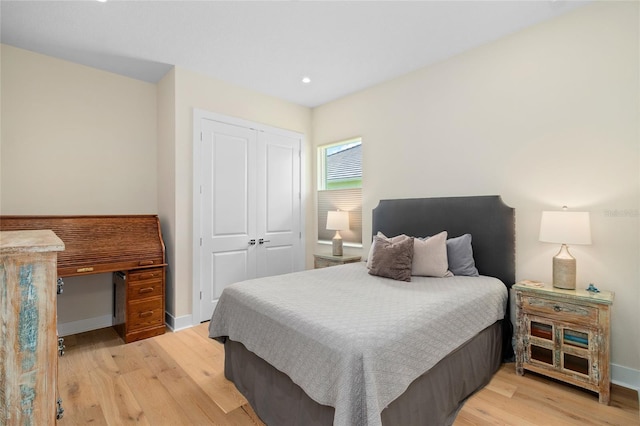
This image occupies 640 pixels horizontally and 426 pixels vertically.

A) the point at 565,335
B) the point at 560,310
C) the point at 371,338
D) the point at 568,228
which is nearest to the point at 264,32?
the point at 371,338

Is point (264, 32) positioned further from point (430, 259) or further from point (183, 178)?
point (430, 259)

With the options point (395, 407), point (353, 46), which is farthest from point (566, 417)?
point (353, 46)

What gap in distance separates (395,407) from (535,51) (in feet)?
9.55

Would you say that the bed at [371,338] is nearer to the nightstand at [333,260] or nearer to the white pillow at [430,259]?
the white pillow at [430,259]

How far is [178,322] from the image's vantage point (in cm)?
325

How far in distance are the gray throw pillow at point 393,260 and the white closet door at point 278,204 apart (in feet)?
5.79

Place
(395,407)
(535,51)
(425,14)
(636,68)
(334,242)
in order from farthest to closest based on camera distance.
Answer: (334,242)
(535,51)
(425,14)
(636,68)
(395,407)

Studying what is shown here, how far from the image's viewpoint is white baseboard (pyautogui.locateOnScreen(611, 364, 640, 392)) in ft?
6.97

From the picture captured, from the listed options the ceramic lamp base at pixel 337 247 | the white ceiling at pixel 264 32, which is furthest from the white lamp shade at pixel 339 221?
the white ceiling at pixel 264 32

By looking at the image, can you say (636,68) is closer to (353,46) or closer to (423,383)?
(353,46)

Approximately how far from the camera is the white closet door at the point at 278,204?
3982 millimetres

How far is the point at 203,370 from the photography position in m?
2.41

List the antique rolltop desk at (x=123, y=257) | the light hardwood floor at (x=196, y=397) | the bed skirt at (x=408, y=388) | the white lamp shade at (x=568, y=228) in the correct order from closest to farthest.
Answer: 1. the bed skirt at (x=408, y=388)
2. the light hardwood floor at (x=196, y=397)
3. the white lamp shade at (x=568, y=228)
4. the antique rolltop desk at (x=123, y=257)

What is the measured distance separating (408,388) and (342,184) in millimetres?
3011
